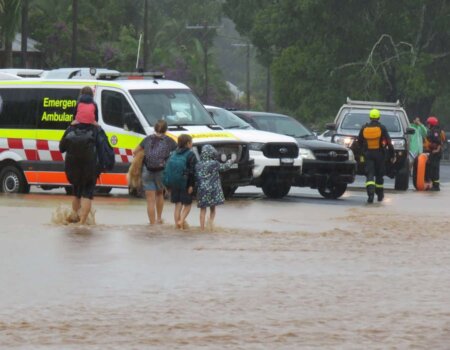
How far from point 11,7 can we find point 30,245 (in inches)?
1314

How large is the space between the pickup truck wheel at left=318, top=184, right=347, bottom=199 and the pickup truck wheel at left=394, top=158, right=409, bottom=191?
→ 3586 millimetres

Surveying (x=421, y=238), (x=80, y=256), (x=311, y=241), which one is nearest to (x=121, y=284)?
(x=80, y=256)

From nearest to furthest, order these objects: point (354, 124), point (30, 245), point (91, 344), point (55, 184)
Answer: point (91, 344), point (30, 245), point (55, 184), point (354, 124)

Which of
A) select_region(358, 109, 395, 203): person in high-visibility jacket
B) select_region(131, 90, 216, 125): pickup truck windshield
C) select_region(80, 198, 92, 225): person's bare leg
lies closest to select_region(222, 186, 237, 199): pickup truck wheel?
select_region(131, 90, 216, 125): pickup truck windshield

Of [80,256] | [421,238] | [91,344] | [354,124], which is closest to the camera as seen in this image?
[91,344]

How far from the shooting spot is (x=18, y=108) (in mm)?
27547

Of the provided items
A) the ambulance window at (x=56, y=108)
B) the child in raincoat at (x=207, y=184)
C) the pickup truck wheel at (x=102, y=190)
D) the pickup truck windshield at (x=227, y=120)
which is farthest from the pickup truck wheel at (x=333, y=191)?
the child in raincoat at (x=207, y=184)

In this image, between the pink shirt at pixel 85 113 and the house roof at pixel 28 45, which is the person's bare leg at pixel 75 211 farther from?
the house roof at pixel 28 45

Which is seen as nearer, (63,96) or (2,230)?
(2,230)

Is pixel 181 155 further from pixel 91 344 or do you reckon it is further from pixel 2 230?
pixel 91 344

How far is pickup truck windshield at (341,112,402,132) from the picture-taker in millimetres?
32984

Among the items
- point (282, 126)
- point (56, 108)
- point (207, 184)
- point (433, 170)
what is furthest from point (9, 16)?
point (207, 184)

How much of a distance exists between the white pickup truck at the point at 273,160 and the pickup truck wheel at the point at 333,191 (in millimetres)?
1241

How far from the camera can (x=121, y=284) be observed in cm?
1402
